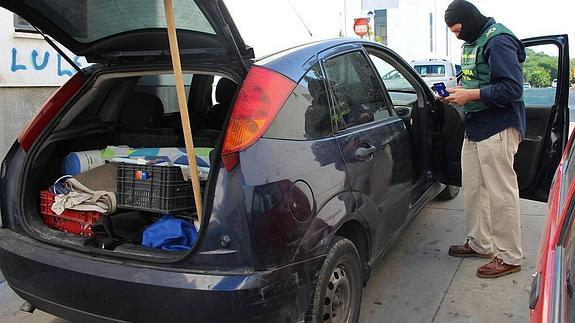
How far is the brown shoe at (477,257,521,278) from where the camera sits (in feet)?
11.3

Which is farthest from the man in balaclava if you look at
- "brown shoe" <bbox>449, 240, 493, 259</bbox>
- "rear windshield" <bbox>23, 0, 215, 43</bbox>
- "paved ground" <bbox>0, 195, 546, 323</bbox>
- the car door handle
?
"rear windshield" <bbox>23, 0, 215, 43</bbox>

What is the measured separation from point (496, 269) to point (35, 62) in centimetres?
464

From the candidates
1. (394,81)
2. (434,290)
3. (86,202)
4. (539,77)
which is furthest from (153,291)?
(394,81)

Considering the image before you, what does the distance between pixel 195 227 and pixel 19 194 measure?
0.99 metres

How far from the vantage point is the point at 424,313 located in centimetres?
305

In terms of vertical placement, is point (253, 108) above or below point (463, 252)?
above

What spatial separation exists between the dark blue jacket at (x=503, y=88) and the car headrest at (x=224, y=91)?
1.71 metres

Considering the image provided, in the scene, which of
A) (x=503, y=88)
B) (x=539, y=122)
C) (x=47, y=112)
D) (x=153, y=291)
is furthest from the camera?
(x=539, y=122)

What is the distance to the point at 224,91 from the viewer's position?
151 inches

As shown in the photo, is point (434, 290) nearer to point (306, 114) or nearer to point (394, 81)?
point (306, 114)

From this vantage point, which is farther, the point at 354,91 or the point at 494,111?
the point at 494,111

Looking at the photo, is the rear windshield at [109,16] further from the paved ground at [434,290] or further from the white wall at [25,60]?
the white wall at [25,60]

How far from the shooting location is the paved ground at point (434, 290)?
9.93 ft

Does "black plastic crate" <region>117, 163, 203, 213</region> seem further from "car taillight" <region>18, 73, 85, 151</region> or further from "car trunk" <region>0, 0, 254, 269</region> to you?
"car taillight" <region>18, 73, 85, 151</region>
